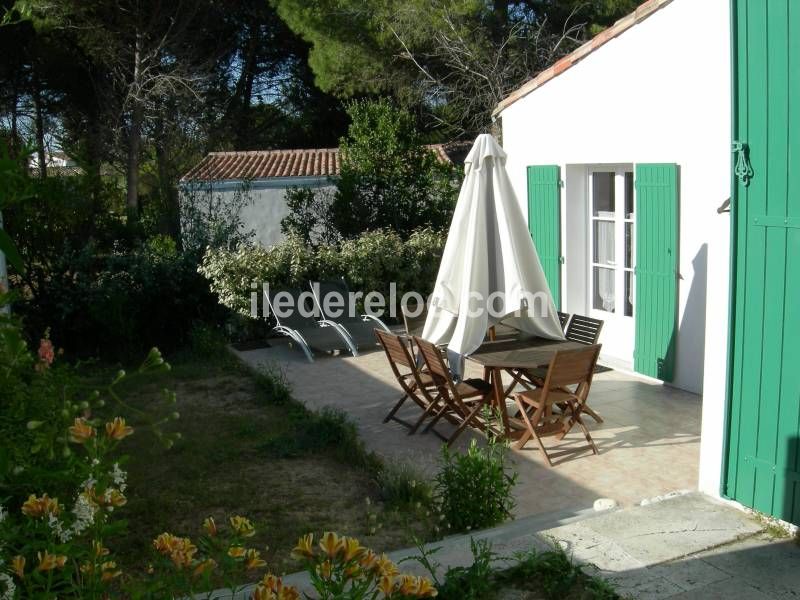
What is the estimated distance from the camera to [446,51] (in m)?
17.7

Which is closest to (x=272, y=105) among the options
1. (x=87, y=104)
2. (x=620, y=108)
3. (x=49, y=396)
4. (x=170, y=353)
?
(x=87, y=104)

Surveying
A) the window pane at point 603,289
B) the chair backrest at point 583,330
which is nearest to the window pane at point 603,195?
the window pane at point 603,289

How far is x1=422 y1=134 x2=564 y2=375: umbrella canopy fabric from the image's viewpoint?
6758 millimetres

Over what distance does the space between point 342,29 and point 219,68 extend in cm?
590

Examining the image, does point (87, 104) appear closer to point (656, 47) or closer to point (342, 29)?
point (342, 29)

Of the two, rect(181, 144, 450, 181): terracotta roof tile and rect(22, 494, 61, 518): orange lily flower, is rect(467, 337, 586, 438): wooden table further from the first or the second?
rect(181, 144, 450, 181): terracotta roof tile

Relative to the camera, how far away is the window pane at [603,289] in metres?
9.03

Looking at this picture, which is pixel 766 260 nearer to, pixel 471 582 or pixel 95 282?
pixel 471 582

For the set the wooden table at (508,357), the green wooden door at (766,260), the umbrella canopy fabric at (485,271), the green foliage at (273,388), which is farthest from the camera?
the green foliage at (273,388)

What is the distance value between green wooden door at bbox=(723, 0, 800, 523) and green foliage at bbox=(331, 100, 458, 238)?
827 centimetres

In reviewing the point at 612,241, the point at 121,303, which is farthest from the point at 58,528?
the point at 121,303

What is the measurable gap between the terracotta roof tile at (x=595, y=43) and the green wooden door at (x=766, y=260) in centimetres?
360

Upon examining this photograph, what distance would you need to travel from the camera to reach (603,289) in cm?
916

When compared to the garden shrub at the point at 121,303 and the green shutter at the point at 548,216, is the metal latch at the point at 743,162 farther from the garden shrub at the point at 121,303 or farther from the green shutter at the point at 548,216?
the garden shrub at the point at 121,303
